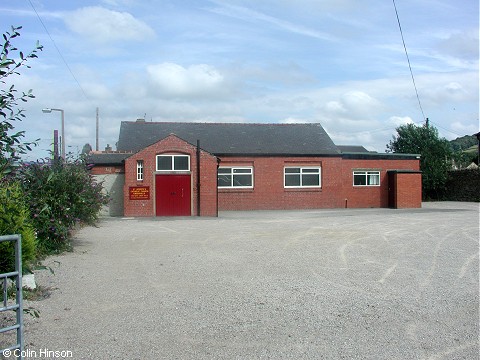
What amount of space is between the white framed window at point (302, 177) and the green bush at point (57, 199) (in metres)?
19.1

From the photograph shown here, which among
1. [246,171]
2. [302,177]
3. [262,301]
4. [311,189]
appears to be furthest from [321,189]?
[262,301]

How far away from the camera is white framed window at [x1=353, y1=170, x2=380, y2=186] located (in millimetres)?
33312

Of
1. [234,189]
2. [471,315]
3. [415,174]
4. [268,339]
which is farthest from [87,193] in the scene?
[415,174]

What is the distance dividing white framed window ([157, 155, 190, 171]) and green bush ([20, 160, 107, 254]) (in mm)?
12642

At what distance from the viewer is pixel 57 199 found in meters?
12.3

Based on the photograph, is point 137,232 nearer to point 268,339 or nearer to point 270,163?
point 268,339

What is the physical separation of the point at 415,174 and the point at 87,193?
24664 millimetres

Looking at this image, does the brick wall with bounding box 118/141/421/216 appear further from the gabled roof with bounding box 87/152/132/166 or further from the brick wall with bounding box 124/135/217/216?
the gabled roof with bounding box 87/152/132/166

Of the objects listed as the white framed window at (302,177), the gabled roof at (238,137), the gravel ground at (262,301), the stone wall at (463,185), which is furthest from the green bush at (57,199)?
the stone wall at (463,185)

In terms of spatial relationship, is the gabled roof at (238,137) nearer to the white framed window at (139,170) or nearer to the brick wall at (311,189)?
the brick wall at (311,189)

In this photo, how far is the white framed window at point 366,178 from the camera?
33.3 m

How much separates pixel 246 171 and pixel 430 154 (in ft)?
63.9

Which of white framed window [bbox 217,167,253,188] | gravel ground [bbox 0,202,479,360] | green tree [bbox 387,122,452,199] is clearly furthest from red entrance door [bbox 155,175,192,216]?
green tree [bbox 387,122,452,199]

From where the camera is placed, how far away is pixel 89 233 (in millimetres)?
17422
